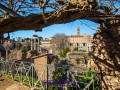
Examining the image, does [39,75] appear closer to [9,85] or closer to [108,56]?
[9,85]

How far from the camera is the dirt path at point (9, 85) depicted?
9281mm

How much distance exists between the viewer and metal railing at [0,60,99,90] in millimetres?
7076

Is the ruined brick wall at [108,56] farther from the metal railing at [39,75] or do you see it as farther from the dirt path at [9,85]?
the dirt path at [9,85]

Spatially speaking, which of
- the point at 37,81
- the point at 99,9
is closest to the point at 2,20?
the point at 99,9

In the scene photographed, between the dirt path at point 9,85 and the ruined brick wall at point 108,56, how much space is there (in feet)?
14.3

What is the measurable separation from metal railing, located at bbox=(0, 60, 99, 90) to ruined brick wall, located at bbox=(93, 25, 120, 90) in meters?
0.84

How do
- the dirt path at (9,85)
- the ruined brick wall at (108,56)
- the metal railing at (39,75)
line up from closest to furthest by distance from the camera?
the ruined brick wall at (108,56), the metal railing at (39,75), the dirt path at (9,85)

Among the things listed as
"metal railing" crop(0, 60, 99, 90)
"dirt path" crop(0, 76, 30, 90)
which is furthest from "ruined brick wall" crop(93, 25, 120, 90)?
"dirt path" crop(0, 76, 30, 90)

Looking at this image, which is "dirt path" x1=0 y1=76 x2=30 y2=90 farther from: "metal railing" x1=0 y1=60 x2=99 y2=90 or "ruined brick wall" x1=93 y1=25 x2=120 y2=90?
"ruined brick wall" x1=93 y1=25 x2=120 y2=90

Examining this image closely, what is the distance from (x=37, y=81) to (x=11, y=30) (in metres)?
4.99

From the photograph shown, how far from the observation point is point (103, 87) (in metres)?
5.20

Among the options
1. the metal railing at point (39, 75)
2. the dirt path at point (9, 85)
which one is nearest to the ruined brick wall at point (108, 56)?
the metal railing at point (39, 75)

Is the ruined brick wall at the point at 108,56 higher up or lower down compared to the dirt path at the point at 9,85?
higher up

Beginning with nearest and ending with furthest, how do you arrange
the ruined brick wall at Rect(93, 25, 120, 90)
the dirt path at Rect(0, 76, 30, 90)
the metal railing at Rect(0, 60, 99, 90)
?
1. the ruined brick wall at Rect(93, 25, 120, 90)
2. the metal railing at Rect(0, 60, 99, 90)
3. the dirt path at Rect(0, 76, 30, 90)
